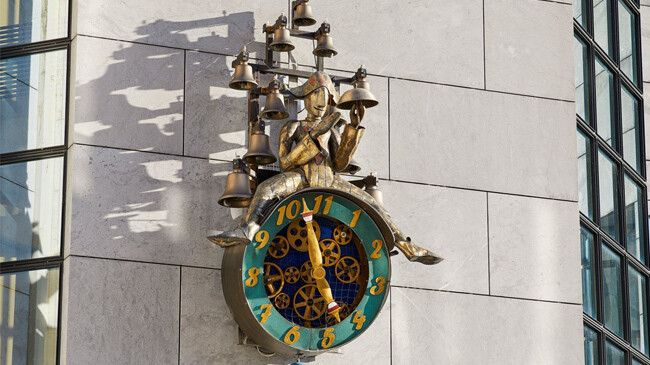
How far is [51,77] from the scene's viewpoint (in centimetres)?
986

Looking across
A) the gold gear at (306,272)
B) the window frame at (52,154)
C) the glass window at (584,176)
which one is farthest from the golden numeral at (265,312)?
the glass window at (584,176)

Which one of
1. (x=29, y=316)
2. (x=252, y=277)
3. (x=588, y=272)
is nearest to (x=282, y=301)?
(x=252, y=277)

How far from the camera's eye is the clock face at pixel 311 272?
30.6ft

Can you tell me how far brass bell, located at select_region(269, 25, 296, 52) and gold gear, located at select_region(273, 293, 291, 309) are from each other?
1.71 m

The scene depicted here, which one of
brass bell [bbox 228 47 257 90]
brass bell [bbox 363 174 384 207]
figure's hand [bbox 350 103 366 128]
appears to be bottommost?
brass bell [bbox 363 174 384 207]

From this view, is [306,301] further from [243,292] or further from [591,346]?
[591,346]

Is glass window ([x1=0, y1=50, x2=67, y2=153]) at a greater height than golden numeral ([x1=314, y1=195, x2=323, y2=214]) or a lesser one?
greater

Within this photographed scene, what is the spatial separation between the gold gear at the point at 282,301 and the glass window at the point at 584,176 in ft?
11.8

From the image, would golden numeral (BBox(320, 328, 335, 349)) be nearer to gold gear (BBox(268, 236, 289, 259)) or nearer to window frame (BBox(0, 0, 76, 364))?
gold gear (BBox(268, 236, 289, 259))

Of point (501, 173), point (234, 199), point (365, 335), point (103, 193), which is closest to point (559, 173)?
point (501, 173)

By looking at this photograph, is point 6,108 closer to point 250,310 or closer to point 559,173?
point 250,310

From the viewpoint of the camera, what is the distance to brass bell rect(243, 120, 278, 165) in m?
9.45

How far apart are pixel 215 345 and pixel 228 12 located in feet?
7.91

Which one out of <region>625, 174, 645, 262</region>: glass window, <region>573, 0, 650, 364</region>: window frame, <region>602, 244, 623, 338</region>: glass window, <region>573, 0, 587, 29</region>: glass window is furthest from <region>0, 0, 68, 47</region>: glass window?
<region>625, 174, 645, 262</region>: glass window
